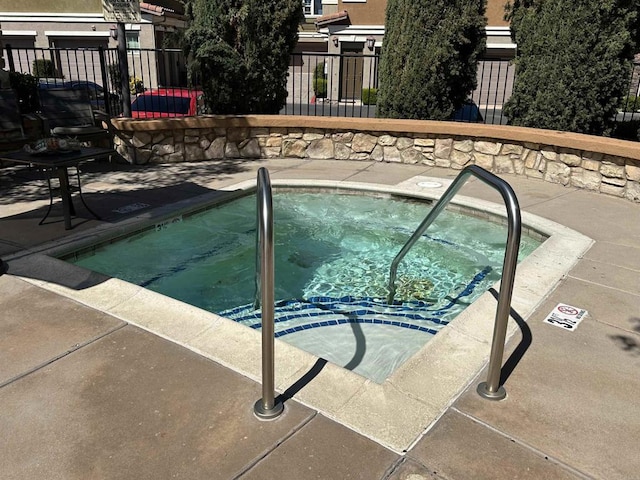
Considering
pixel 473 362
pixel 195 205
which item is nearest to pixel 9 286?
pixel 195 205

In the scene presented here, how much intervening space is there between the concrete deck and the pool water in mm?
948

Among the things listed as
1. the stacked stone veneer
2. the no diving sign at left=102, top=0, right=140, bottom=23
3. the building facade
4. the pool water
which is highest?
the building facade

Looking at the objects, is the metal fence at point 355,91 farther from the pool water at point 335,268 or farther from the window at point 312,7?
the window at point 312,7

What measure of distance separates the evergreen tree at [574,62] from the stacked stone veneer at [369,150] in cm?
65

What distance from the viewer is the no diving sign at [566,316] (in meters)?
3.56

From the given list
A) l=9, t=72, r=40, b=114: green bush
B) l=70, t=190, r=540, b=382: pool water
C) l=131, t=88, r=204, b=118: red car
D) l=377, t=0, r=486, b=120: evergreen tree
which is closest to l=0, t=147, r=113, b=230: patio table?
l=70, t=190, r=540, b=382: pool water

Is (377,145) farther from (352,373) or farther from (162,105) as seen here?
(352,373)

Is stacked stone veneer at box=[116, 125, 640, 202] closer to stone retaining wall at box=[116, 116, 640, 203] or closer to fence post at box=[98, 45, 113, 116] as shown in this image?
stone retaining wall at box=[116, 116, 640, 203]

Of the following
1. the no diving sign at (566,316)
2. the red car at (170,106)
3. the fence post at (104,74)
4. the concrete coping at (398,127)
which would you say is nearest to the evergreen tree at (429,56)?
the concrete coping at (398,127)

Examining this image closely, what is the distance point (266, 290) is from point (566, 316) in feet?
7.99

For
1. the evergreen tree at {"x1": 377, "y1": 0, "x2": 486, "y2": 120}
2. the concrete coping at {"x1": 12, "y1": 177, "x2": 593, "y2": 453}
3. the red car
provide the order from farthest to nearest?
the red car, the evergreen tree at {"x1": 377, "y1": 0, "x2": 486, "y2": 120}, the concrete coping at {"x1": 12, "y1": 177, "x2": 593, "y2": 453}

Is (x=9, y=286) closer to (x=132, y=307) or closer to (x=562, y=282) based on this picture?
(x=132, y=307)

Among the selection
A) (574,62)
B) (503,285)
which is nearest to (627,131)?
(574,62)

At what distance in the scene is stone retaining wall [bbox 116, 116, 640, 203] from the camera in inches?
283
